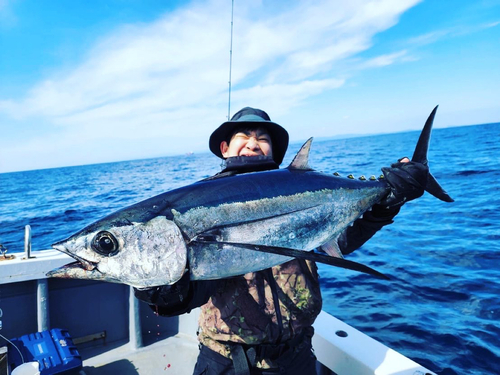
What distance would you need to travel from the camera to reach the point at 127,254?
1819mm

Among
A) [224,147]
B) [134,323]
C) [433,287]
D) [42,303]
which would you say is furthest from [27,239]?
[433,287]

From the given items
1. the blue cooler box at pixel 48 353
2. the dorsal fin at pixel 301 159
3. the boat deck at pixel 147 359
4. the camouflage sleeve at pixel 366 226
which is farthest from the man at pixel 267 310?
the boat deck at pixel 147 359

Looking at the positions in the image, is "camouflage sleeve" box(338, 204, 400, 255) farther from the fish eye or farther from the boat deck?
the boat deck

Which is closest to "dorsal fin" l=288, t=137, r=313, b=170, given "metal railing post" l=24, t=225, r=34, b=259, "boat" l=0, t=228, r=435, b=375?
"boat" l=0, t=228, r=435, b=375

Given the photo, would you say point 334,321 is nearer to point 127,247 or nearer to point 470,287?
point 127,247

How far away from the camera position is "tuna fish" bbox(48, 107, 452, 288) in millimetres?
1817

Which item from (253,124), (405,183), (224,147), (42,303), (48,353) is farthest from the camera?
(42,303)

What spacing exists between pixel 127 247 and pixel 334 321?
9.82ft

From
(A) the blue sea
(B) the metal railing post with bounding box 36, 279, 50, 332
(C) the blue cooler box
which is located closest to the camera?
(C) the blue cooler box

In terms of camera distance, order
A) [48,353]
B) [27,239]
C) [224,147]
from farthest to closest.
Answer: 1. [27,239]
2. [48,353]
3. [224,147]

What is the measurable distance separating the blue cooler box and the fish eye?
292 centimetres

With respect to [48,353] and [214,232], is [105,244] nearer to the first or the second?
[214,232]

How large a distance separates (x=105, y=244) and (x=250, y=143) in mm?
1650

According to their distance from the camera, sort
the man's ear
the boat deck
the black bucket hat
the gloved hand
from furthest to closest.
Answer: the boat deck → the man's ear → the black bucket hat → the gloved hand
